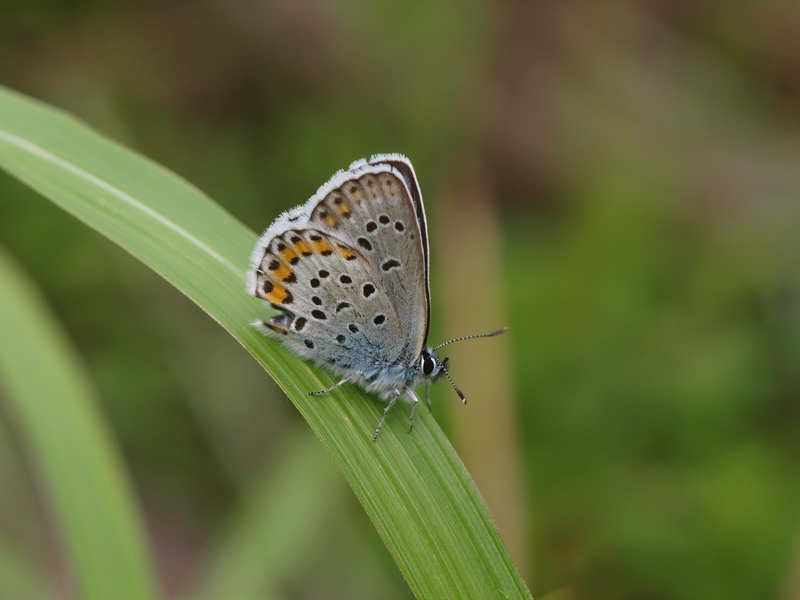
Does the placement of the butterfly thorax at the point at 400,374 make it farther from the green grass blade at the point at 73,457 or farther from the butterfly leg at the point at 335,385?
the green grass blade at the point at 73,457

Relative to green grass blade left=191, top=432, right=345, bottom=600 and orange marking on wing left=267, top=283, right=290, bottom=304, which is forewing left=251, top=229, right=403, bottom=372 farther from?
green grass blade left=191, top=432, right=345, bottom=600

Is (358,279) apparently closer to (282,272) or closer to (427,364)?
(282,272)

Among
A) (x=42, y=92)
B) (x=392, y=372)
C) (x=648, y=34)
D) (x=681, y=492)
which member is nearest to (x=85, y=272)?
(x=42, y=92)

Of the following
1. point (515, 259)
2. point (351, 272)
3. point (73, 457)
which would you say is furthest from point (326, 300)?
point (515, 259)

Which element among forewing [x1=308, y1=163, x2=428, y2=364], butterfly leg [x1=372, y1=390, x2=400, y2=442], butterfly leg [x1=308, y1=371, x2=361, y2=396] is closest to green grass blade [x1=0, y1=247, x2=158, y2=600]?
butterfly leg [x1=308, y1=371, x2=361, y2=396]

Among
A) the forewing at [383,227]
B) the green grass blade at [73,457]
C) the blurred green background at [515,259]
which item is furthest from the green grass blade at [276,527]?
the forewing at [383,227]

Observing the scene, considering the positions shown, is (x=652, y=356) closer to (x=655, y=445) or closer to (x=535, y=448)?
(x=655, y=445)
